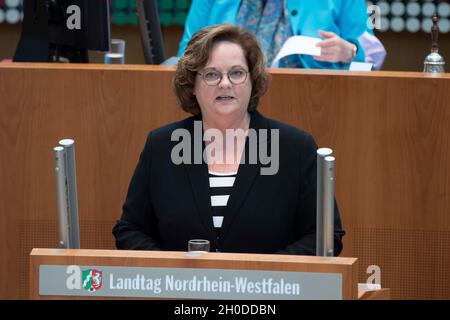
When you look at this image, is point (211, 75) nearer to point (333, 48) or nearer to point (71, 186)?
point (71, 186)

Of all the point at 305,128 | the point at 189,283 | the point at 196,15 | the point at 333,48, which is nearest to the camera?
the point at 189,283

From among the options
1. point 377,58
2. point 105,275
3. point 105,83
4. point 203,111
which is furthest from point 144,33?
point 105,275

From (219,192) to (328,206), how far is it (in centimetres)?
82

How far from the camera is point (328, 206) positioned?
2721 mm

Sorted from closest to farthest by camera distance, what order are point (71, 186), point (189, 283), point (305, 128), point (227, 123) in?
point (189, 283)
point (71, 186)
point (227, 123)
point (305, 128)

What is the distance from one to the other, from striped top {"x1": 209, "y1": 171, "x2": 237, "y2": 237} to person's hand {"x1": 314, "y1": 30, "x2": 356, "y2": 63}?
4.04 feet

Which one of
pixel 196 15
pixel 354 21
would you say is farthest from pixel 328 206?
pixel 196 15

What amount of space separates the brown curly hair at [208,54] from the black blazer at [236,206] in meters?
0.14

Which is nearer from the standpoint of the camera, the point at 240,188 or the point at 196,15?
the point at 240,188

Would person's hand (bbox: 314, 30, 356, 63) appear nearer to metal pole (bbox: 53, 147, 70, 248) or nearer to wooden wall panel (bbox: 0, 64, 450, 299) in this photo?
wooden wall panel (bbox: 0, 64, 450, 299)

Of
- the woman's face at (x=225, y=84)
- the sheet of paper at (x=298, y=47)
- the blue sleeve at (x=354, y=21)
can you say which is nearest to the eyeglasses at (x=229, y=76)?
the woman's face at (x=225, y=84)

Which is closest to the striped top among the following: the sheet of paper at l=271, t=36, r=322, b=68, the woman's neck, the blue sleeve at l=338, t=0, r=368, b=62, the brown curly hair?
the woman's neck
